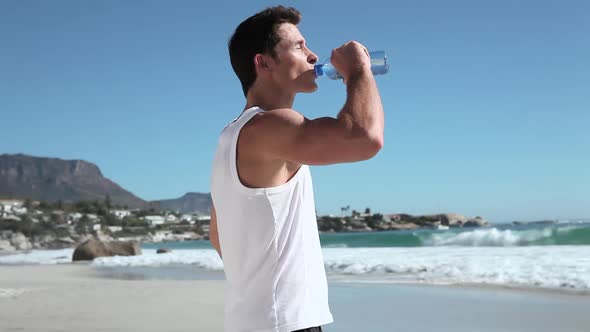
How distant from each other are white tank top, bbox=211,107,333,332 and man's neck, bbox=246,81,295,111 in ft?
0.39

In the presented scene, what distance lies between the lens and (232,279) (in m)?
1.74

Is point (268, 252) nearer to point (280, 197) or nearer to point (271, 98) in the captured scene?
point (280, 197)

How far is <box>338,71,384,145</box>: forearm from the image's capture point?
161cm

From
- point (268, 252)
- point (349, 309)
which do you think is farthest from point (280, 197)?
point (349, 309)

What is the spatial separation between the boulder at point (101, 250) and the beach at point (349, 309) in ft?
37.5

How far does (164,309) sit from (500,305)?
3518 mm

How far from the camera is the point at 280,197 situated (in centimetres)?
165

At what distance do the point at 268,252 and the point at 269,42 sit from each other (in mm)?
598

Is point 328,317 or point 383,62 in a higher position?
point 383,62

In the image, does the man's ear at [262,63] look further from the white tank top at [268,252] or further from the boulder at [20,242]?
the boulder at [20,242]

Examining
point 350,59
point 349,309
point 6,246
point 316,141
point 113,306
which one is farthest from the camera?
point 6,246

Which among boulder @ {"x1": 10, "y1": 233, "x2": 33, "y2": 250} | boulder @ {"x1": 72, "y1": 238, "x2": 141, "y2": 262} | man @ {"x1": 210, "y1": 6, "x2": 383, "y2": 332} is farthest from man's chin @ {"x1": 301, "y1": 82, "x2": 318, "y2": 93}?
boulder @ {"x1": 10, "y1": 233, "x2": 33, "y2": 250}

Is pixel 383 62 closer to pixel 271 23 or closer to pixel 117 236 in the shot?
pixel 271 23

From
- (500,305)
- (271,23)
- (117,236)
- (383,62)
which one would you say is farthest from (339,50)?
(117,236)
